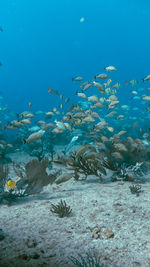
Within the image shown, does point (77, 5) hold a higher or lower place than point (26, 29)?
lower

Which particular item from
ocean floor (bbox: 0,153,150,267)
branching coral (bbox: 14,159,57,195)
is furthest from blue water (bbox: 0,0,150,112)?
ocean floor (bbox: 0,153,150,267)

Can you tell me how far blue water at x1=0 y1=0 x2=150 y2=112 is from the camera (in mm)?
100875

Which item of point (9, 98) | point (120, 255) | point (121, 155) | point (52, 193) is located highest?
point (9, 98)

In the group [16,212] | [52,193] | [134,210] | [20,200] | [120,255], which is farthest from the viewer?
[52,193]

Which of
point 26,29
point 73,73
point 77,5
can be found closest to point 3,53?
point 26,29

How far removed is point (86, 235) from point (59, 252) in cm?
61

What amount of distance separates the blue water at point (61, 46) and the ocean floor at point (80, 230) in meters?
94.4

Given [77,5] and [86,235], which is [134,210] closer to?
[86,235]

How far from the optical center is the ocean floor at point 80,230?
263cm

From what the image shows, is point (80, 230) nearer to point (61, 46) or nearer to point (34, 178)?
point (34, 178)

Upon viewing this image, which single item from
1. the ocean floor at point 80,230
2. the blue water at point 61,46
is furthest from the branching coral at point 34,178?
the blue water at point 61,46

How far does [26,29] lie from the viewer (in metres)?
122

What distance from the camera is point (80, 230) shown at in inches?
135

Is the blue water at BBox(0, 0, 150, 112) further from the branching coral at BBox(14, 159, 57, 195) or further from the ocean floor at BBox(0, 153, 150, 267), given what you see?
the ocean floor at BBox(0, 153, 150, 267)
